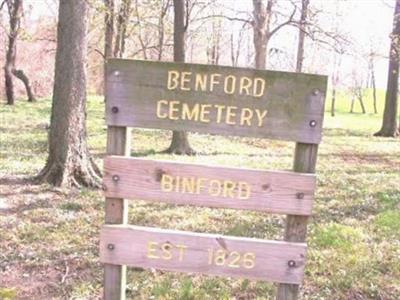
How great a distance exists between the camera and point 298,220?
4719mm

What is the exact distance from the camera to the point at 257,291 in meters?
6.29

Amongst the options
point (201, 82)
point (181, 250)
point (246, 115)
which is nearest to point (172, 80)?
point (201, 82)

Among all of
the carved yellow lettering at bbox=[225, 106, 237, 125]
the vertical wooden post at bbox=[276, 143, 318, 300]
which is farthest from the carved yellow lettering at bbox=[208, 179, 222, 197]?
the vertical wooden post at bbox=[276, 143, 318, 300]

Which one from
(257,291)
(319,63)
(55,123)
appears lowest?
(257,291)

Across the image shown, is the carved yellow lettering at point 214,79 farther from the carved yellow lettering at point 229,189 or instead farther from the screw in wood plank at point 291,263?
the screw in wood plank at point 291,263

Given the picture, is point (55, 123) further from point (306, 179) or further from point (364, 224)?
point (306, 179)

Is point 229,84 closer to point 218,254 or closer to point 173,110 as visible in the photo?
point 173,110

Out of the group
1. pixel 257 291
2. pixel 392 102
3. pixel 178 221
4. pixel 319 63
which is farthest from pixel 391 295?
pixel 319 63

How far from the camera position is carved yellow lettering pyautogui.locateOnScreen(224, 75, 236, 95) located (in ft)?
15.0

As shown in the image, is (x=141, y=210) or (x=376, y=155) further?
(x=376, y=155)

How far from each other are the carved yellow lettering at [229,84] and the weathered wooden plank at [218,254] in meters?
1.20

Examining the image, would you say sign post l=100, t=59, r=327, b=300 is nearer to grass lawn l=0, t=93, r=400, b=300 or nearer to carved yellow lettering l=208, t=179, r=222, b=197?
carved yellow lettering l=208, t=179, r=222, b=197

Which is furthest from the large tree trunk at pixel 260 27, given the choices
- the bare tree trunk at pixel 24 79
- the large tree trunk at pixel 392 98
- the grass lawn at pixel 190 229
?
the bare tree trunk at pixel 24 79

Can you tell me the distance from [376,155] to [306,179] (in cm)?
1600
